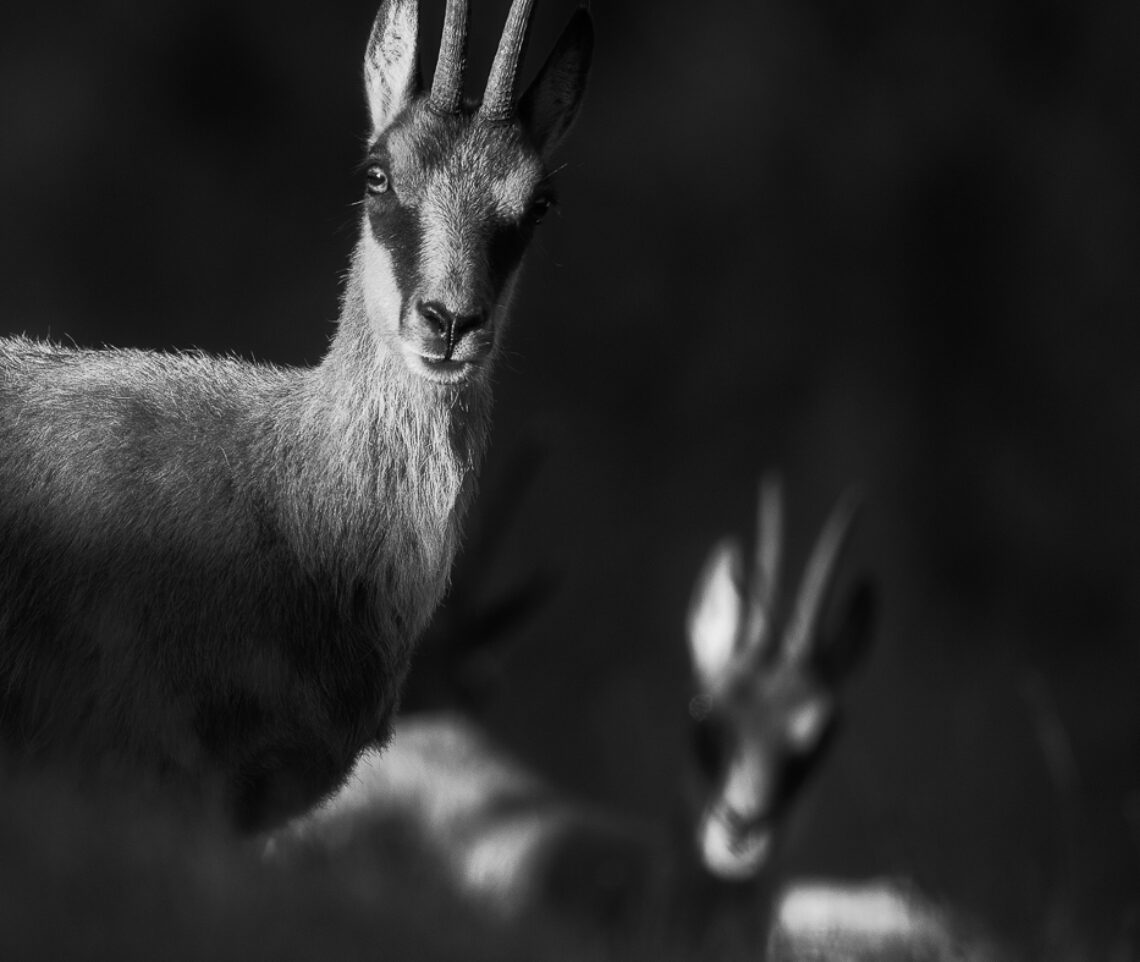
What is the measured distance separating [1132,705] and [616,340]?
201 inches

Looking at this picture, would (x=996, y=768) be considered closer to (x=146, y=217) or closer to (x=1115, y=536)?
(x=1115, y=536)

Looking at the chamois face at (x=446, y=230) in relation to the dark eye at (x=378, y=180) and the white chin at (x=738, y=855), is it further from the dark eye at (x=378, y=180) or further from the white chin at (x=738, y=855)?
the white chin at (x=738, y=855)

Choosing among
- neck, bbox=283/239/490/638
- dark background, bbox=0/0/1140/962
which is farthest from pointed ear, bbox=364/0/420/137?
dark background, bbox=0/0/1140/962

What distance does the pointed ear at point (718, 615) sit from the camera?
345 inches

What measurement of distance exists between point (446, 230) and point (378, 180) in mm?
285

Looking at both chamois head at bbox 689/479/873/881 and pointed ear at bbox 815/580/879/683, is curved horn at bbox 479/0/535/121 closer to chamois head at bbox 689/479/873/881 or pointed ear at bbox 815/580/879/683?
chamois head at bbox 689/479/873/881

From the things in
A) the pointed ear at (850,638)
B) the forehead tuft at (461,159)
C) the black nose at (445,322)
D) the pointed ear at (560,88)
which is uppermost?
the pointed ear at (560,88)

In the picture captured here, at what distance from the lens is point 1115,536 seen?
48.3ft

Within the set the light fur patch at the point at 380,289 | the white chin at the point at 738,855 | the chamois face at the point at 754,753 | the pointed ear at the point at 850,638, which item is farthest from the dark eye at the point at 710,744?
the light fur patch at the point at 380,289

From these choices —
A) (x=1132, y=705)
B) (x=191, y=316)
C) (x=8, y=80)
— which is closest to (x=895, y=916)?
(x=1132, y=705)

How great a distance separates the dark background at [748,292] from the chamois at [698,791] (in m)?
4.25

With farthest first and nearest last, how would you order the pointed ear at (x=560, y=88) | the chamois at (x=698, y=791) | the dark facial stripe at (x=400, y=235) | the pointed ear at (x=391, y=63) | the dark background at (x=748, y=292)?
the dark background at (x=748, y=292) < the chamois at (x=698, y=791) < the pointed ear at (x=560, y=88) < the pointed ear at (x=391, y=63) < the dark facial stripe at (x=400, y=235)

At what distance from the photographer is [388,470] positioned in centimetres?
439

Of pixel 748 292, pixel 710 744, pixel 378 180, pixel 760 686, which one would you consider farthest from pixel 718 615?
pixel 748 292
